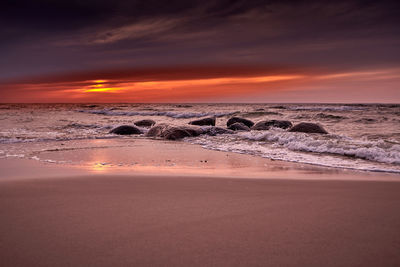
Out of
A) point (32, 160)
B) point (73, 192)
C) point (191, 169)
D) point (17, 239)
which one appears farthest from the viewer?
point (32, 160)

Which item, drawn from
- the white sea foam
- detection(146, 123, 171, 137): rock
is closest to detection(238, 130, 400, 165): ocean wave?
the white sea foam

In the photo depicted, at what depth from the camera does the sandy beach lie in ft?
6.34

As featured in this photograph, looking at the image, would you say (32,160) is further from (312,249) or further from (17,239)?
(312,249)

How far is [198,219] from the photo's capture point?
102 inches

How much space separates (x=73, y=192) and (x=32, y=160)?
2988 millimetres

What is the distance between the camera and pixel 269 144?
859cm

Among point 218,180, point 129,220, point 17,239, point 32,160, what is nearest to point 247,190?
point 218,180

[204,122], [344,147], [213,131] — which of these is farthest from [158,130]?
[344,147]

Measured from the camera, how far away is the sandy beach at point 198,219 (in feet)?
6.34

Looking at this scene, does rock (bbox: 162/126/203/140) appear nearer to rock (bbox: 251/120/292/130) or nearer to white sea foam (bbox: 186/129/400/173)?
white sea foam (bbox: 186/129/400/173)

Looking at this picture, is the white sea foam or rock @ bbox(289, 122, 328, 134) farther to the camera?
rock @ bbox(289, 122, 328, 134)

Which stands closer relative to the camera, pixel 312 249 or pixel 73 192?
pixel 312 249

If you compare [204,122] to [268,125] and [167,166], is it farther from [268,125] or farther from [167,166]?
[167,166]

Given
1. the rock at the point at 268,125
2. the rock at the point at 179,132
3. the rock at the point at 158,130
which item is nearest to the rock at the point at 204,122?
the rock at the point at 268,125
